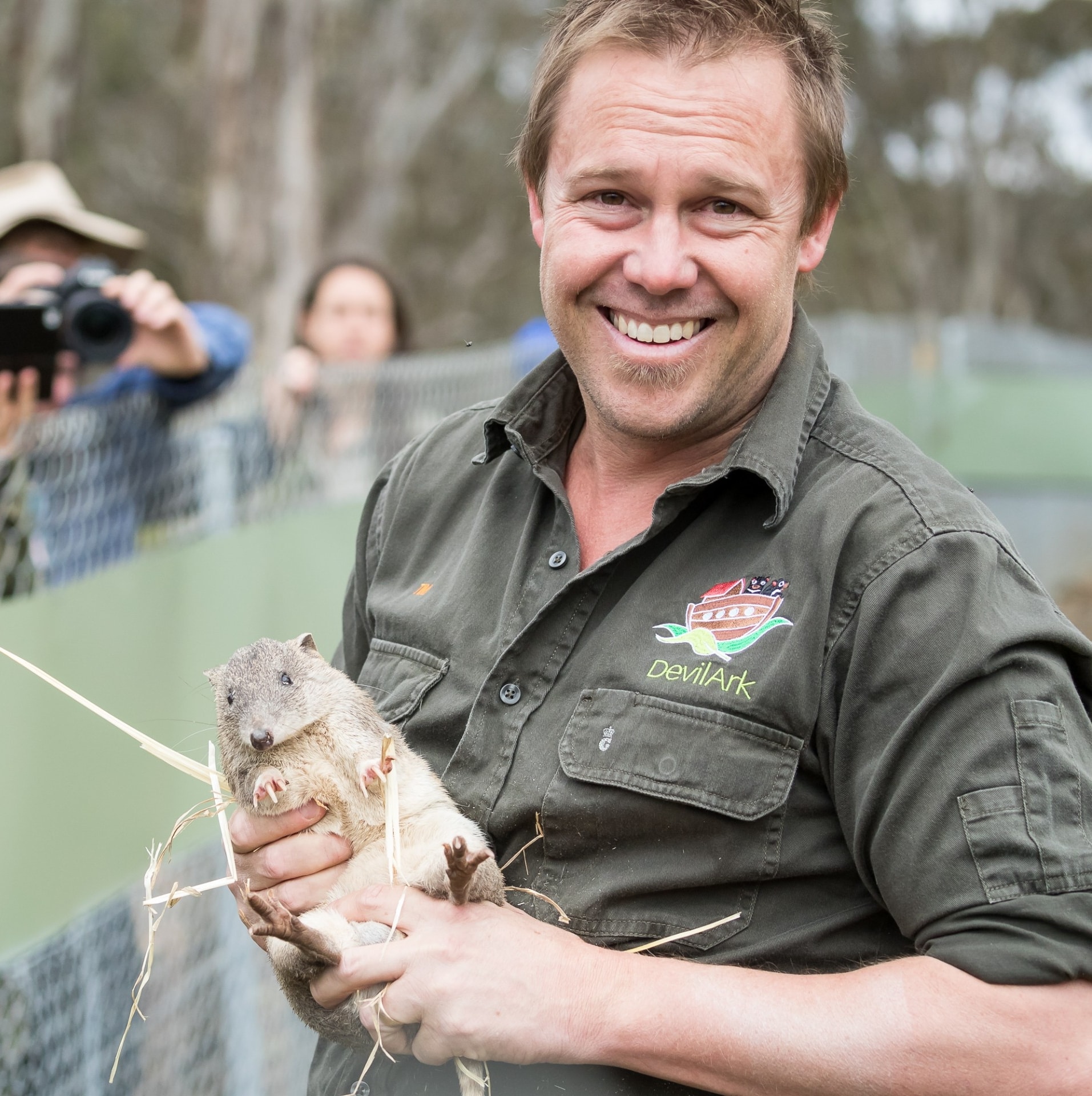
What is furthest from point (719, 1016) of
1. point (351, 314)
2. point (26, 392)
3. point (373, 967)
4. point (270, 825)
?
point (351, 314)

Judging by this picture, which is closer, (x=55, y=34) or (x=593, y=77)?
(x=593, y=77)

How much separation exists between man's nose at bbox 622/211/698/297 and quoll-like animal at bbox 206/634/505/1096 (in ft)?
3.25

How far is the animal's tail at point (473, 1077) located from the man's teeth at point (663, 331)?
4.41 feet

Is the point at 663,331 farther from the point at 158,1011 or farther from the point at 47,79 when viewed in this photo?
the point at 47,79

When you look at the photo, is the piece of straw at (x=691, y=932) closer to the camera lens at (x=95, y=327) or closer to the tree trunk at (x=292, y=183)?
the camera lens at (x=95, y=327)

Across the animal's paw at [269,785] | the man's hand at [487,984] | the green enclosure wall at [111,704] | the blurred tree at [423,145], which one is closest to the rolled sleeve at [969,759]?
the man's hand at [487,984]

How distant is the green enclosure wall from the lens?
336cm

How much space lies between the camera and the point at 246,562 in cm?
449

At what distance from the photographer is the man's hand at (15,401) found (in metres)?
3.54

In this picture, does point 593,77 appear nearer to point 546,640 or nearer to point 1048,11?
point 546,640

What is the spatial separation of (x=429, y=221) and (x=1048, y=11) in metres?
14.9

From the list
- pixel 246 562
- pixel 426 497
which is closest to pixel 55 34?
pixel 246 562

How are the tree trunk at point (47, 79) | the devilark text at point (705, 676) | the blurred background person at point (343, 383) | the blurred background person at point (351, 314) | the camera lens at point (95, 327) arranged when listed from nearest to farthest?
the devilark text at point (705, 676) < the camera lens at point (95, 327) < the blurred background person at point (343, 383) < the blurred background person at point (351, 314) < the tree trunk at point (47, 79)

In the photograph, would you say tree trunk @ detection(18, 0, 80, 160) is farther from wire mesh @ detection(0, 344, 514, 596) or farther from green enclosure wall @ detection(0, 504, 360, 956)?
green enclosure wall @ detection(0, 504, 360, 956)
